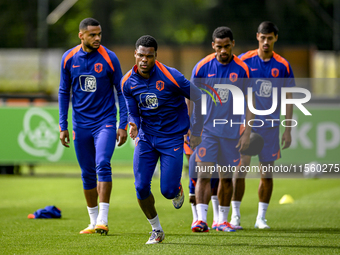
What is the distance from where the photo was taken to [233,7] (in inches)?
1315

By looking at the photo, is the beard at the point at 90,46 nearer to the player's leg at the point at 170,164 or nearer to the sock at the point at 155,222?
the player's leg at the point at 170,164

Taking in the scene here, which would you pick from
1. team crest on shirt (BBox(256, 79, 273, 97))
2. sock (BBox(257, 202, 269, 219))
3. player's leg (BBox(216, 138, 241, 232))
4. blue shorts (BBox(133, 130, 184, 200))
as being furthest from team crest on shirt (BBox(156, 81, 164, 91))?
sock (BBox(257, 202, 269, 219))

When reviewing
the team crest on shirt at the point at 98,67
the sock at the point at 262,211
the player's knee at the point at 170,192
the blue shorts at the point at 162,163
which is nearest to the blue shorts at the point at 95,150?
the team crest on shirt at the point at 98,67

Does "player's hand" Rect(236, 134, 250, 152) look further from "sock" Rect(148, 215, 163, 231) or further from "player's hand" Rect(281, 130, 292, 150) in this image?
"sock" Rect(148, 215, 163, 231)

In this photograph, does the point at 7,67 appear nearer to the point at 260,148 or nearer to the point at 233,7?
the point at 233,7

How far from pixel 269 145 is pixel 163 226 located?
190cm

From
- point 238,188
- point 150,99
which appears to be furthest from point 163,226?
point 150,99

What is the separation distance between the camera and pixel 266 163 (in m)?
8.16

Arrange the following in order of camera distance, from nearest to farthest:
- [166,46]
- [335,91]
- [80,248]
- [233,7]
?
[80,248]
[335,91]
[166,46]
[233,7]

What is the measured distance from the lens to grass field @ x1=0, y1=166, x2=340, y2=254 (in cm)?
630

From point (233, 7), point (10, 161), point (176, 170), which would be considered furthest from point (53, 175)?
point (233, 7)

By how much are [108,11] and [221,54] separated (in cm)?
2887

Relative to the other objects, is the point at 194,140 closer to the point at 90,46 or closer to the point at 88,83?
the point at 88,83

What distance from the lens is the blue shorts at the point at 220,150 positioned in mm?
7668
